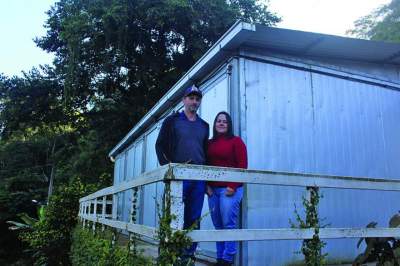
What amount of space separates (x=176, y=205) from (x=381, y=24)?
77.2 feet

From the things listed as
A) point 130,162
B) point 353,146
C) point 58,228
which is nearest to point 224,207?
point 353,146

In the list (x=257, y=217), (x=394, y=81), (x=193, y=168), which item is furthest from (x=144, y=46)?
(x=193, y=168)

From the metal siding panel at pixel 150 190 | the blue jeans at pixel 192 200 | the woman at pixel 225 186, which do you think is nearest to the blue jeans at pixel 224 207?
the woman at pixel 225 186

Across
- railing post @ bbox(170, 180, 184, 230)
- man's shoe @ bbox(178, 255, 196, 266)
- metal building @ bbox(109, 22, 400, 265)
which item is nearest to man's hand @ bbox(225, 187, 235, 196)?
metal building @ bbox(109, 22, 400, 265)

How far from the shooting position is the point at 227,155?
13.4 feet

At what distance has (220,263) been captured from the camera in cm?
388

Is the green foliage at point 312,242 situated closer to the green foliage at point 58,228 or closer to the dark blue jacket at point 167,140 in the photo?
the dark blue jacket at point 167,140

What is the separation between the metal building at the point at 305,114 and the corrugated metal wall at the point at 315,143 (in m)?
0.01

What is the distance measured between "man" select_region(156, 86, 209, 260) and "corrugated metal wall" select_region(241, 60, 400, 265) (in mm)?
1435

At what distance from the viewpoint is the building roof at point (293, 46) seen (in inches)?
205

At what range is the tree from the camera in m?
21.2

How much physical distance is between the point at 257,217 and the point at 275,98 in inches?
63.3

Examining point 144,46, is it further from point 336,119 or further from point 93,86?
point 336,119

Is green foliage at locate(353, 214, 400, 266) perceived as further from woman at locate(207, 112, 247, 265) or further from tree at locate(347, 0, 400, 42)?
tree at locate(347, 0, 400, 42)
